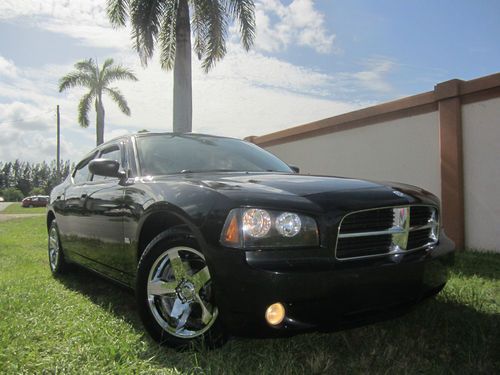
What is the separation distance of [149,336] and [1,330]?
1.05 m

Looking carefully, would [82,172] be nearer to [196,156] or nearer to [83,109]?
[196,156]

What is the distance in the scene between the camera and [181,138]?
4105 millimetres

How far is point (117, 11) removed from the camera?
41.0ft

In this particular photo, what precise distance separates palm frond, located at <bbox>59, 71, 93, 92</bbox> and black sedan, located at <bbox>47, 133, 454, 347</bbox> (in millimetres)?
23733

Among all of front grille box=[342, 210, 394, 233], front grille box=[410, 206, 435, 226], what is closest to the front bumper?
front grille box=[342, 210, 394, 233]

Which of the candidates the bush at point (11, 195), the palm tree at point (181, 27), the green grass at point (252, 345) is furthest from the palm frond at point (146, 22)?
the bush at point (11, 195)

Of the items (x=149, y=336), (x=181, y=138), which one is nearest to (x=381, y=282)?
Result: (x=149, y=336)

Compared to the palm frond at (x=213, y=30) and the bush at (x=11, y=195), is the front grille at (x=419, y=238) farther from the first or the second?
the bush at (x=11, y=195)

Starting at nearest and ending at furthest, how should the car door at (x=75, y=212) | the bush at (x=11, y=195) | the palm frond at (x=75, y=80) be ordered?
the car door at (x=75, y=212) < the palm frond at (x=75, y=80) < the bush at (x=11, y=195)

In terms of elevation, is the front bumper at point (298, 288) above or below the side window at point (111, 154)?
below

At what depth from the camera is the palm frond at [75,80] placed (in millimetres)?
24984

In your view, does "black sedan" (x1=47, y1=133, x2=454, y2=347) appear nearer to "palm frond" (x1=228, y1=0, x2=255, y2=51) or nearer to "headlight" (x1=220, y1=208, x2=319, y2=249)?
"headlight" (x1=220, y1=208, x2=319, y2=249)

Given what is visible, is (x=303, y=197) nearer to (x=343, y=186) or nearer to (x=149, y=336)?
(x=343, y=186)

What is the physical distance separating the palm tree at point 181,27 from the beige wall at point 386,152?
382 cm
